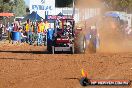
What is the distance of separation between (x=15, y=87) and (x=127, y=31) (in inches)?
1388

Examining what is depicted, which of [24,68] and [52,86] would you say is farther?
[24,68]

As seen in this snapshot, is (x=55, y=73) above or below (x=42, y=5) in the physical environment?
below

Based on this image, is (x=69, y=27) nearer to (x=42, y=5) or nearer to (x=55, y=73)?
(x=55, y=73)

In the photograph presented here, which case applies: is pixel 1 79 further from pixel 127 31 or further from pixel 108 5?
pixel 108 5

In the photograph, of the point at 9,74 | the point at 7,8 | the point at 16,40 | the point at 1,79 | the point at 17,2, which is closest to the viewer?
Answer: the point at 1,79

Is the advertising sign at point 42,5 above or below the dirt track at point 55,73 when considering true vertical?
above

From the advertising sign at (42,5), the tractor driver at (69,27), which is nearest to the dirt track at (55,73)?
the tractor driver at (69,27)

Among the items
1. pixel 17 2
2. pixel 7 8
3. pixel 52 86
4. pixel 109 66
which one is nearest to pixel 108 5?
pixel 7 8

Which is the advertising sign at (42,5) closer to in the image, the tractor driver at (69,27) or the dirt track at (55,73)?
the tractor driver at (69,27)

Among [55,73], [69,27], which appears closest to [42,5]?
[69,27]

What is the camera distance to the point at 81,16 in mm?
47812

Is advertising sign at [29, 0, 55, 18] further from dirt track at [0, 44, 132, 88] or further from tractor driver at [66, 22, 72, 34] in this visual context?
dirt track at [0, 44, 132, 88]

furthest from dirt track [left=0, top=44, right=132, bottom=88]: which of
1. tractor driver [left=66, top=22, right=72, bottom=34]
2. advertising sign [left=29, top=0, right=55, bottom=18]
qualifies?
advertising sign [left=29, top=0, right=55, bottom=18]

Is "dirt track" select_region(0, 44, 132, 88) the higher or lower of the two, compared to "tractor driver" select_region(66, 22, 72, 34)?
lower
